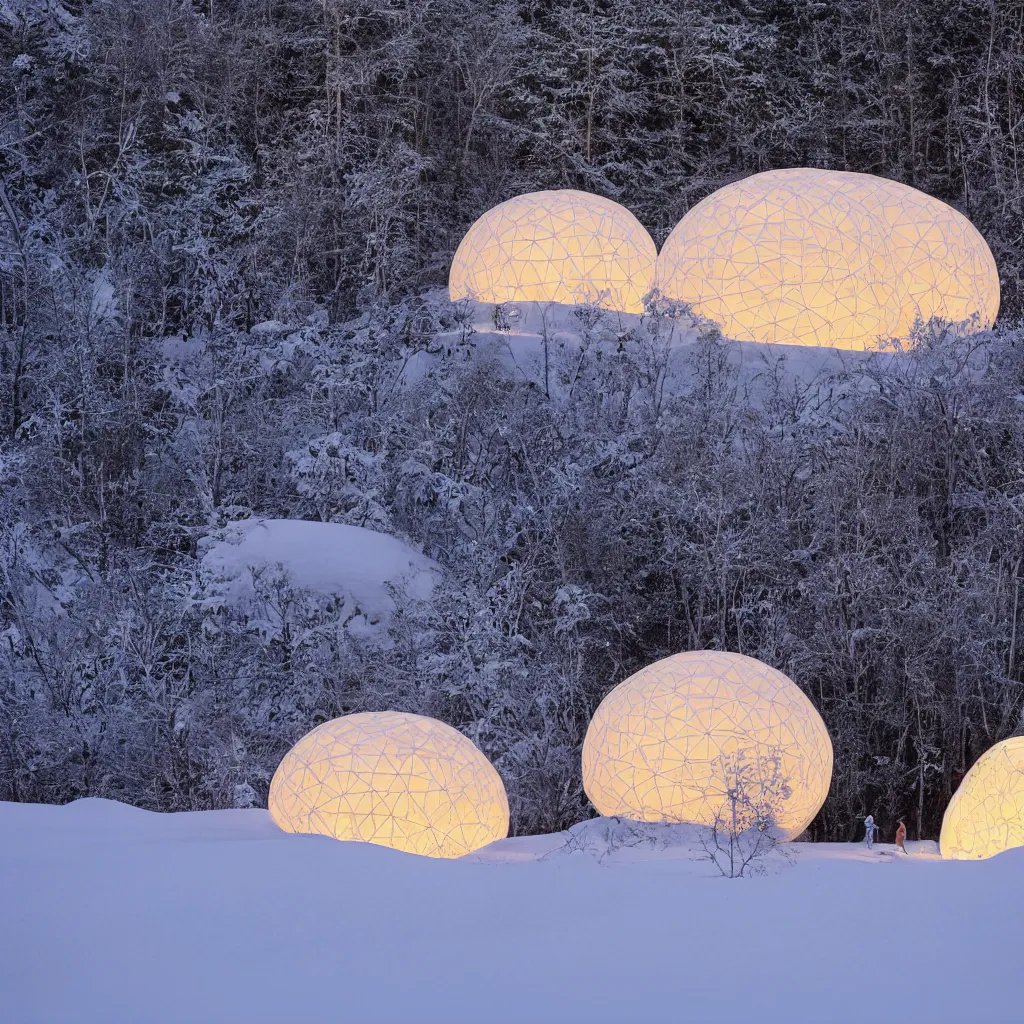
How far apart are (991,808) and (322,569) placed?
649 cm

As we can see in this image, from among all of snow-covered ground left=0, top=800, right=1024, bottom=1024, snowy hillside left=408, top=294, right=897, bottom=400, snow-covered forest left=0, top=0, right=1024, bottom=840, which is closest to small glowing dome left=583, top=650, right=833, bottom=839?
snow-covered ground left=0, top=800, right=1024, bottom=1024

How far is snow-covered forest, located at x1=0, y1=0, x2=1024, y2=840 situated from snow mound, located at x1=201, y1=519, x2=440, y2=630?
113 mm

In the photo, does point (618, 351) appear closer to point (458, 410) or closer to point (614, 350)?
point (614, 350)

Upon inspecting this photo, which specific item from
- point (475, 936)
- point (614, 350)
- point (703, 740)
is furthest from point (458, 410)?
point (475, 936)

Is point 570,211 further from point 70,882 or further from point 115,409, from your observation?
point 70,882

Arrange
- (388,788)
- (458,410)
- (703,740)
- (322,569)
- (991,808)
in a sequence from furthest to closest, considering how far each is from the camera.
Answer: (458,410) → (322,569) → (703,740) → (991,808) → (388,788)

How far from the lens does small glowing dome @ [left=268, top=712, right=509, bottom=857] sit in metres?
9.30

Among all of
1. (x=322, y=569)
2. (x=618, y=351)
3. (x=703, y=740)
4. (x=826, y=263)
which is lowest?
(x=703, y=740)

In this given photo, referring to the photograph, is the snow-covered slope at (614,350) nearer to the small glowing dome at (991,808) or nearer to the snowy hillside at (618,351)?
the snowy hillside at (618,351)

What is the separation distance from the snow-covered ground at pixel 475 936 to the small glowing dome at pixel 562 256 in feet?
32.8

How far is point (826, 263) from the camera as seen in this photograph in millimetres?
16469

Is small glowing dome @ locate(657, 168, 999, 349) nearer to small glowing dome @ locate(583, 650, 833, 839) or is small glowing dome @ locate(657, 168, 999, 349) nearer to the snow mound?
the snow mound

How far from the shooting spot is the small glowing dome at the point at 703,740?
9766 millimetres

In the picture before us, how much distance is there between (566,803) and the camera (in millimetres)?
11969
